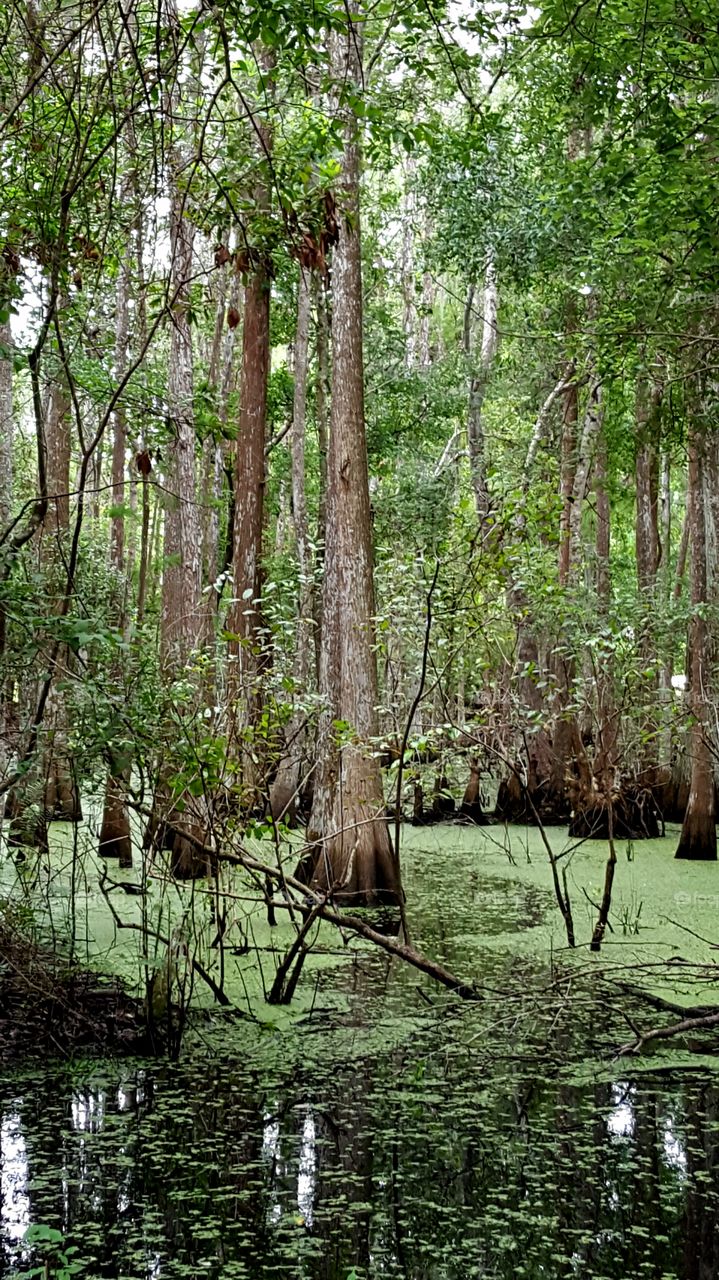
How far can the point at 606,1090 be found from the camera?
4.43 m

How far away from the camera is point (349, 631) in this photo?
870 centimetres

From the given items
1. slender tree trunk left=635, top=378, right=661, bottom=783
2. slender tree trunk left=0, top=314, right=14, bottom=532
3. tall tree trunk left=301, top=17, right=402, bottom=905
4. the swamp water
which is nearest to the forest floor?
the swamp water

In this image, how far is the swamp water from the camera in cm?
313

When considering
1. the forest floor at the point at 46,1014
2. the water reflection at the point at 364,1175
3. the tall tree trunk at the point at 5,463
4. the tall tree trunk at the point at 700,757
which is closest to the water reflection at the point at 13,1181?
the water reflection at the point at 364,1175

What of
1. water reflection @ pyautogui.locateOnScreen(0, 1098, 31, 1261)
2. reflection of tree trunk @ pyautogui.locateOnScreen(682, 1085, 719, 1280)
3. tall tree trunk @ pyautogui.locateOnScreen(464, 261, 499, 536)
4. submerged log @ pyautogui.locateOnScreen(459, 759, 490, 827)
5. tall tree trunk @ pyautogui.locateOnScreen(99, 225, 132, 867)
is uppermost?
tall tree trunk @ pyautogui.locateOnScreen(464, 261, 499, 536)

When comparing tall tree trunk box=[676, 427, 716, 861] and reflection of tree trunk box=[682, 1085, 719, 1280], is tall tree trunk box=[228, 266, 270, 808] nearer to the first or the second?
tall tree trunk box=[676, 427, 716, 861]

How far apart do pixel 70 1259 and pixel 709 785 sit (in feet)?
28.1

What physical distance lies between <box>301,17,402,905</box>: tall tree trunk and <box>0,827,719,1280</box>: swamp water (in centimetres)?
218

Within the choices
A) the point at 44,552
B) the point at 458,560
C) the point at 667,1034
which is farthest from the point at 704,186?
the point at 667,1034

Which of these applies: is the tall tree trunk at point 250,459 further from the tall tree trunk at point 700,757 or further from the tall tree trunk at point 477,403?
the tall tree trunk at point 700,757

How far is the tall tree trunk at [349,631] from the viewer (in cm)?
826

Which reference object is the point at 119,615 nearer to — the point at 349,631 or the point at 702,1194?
the point at 349,631

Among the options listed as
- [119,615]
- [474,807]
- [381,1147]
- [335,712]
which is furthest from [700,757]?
[381,1147]

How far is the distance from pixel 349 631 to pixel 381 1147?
5.14m
